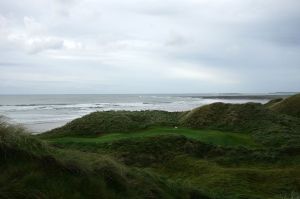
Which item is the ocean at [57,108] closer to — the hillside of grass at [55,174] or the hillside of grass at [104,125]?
the hillside of grass at [55,174]

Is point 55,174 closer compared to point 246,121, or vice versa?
point 55,174

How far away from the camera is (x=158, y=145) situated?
59.1 feet

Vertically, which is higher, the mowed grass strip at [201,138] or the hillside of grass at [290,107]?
the hillside of grass at [290,107]

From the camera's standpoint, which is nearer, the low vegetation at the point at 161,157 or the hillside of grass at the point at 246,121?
the low vegetation at the point at 161,157

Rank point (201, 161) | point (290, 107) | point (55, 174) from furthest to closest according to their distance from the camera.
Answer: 1. point (290, 107)
2. point (201, 161)
3. point (55, 174)

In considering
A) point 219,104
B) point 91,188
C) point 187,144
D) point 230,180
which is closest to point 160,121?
point 219,104

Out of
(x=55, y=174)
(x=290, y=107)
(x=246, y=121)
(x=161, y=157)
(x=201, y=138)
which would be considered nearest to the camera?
(x=55, y=174)

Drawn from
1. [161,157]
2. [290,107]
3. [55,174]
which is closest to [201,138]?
[161,157]

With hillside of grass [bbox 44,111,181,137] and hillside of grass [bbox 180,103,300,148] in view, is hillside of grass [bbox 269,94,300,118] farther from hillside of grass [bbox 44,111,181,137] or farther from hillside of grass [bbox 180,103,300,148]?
hillside of grass [bbox 44,111,181,137]

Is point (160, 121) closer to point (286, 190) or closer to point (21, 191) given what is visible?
point (286, 190)

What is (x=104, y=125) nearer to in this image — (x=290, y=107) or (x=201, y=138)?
(x=201, y=138)

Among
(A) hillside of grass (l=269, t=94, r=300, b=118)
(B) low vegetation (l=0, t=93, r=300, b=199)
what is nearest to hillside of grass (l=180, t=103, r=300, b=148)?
(B) low vegetation (l=0, t=93, r=300, b=199)

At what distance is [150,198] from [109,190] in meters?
0.83

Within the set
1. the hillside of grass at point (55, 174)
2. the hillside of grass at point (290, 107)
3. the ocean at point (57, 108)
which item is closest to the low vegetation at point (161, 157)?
the hillside of grass at point (55, 174)
